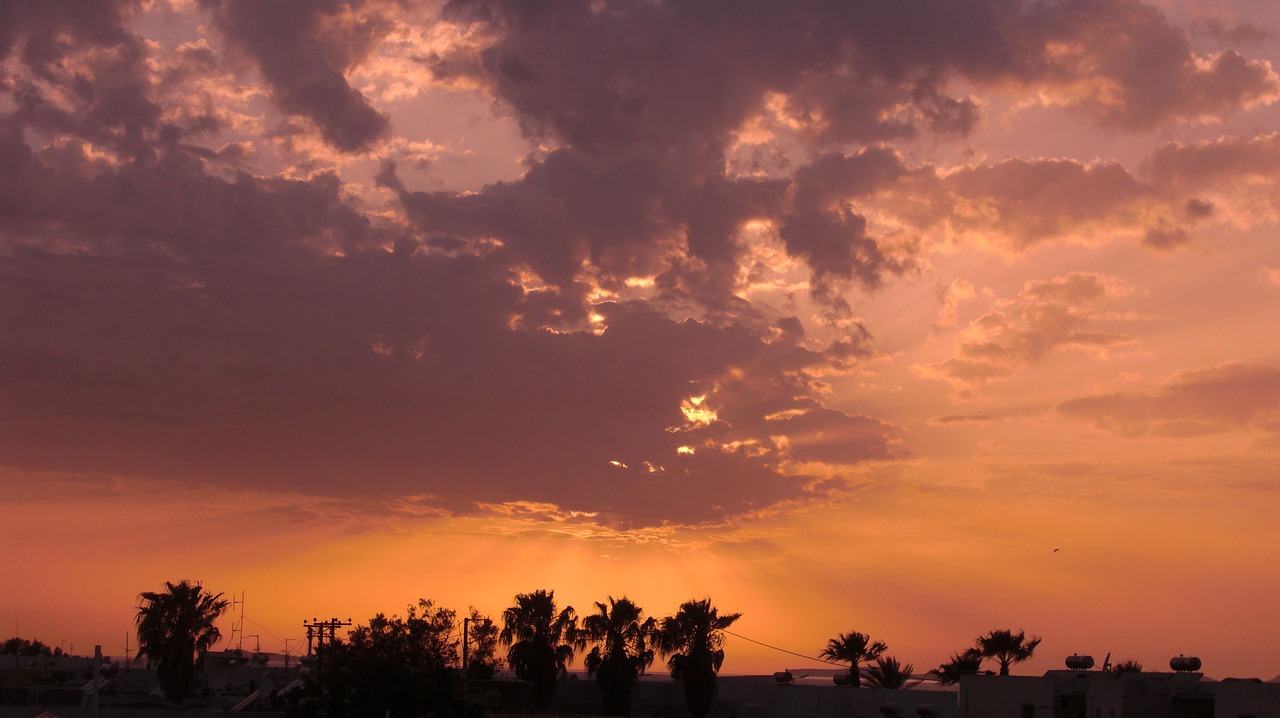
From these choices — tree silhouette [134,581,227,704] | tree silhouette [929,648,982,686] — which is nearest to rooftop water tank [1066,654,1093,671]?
tree silhouette [929,648,982,686]

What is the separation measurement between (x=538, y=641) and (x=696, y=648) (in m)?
10.2

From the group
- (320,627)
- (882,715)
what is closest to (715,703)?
(882,715)

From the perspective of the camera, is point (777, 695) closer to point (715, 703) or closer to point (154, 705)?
point (715, 703)

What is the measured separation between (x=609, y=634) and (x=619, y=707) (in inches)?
183

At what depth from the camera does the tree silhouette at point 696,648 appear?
76188 millimetres

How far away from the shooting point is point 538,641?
76.9m

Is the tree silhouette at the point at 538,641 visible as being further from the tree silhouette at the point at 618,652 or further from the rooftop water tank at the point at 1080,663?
the rooftop water tank at the point at 1080,663

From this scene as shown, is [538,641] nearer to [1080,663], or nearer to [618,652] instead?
[618,652]

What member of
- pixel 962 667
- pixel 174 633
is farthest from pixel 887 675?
pixel 174 633

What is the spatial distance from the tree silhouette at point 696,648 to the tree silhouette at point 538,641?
20.5 ft

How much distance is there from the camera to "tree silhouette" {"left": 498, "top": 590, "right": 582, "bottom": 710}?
7656 cm

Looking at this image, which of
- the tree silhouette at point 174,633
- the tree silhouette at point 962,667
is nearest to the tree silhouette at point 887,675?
the tree silhouette at point 962,667

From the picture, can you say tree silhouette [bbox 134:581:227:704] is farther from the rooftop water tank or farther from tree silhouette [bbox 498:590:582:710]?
the rooftop water tank

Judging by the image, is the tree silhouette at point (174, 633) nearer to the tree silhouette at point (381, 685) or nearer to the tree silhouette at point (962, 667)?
the tree silhouette at point (381, 685)
